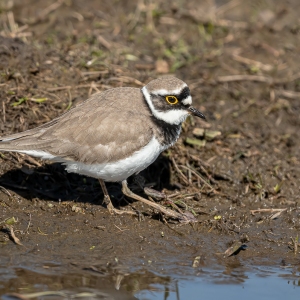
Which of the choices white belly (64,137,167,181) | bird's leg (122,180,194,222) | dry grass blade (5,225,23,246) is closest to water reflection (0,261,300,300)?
dry grass blade (5,225,23,246)

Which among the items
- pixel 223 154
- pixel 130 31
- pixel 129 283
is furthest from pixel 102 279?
pixel 130 31

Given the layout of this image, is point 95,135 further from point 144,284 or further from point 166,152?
point 144,284

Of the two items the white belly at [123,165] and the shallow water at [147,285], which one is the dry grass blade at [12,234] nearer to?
the shallow water at [147,285]

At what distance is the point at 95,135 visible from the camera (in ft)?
25.0

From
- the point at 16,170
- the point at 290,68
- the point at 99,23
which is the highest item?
the point at 99,23

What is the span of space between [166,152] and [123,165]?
5.43 ft

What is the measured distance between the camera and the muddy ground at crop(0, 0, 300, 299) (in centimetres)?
741

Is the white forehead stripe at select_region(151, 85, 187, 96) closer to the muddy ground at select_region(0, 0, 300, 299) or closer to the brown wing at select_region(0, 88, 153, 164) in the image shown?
the brown wing at select_region(0, 88, 153, 164)

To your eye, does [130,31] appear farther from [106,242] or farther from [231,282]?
[231,282]

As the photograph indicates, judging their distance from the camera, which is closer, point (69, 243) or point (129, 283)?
point (129, 283)

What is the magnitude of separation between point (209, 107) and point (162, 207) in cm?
292

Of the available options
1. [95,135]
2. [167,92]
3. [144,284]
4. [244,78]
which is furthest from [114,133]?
[244,78]

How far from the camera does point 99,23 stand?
484 inches

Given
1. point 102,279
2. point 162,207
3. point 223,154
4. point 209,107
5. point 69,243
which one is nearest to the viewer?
point 102,279
